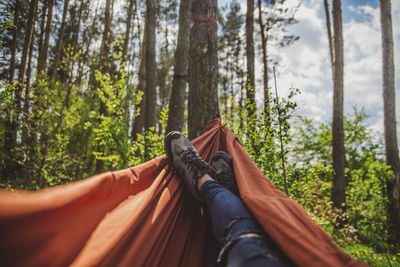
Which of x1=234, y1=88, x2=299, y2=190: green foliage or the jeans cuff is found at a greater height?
x1=234, y1=88, x2=299, y2=190: green foliage

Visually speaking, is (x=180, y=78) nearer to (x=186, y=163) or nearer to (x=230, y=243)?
(x=186, y=163)

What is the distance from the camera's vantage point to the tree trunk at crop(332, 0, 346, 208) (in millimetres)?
4910

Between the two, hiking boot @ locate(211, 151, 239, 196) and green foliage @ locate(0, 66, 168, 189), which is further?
green foliage @ locate(0, 66, 168, 189)

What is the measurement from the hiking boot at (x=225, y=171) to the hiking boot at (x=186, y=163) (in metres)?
0.08

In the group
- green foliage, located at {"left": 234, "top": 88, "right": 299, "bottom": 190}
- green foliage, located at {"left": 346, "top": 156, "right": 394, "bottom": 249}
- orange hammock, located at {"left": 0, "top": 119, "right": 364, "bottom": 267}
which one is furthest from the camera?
green foliage, located at {"left": 346, "top": 156, "right": 394, "bottom": 249}

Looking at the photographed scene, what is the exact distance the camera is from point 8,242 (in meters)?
0.54

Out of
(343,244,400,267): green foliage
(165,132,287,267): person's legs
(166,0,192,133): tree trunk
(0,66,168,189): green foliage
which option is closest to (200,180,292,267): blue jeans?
(165,132,287,267): person's legs

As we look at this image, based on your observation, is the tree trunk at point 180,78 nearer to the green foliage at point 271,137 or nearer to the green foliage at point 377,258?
the green foliage at point 271,137

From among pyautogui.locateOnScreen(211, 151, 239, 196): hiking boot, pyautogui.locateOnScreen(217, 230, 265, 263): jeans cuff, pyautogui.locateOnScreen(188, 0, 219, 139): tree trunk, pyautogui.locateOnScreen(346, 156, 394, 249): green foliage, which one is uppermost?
pyautogui.locateOnScreen(188, 0, 219, 139): tree trunk

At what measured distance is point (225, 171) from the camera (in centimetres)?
134

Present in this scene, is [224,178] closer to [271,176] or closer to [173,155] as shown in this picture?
[173,155]

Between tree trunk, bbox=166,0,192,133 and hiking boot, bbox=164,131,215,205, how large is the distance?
76.9 inches

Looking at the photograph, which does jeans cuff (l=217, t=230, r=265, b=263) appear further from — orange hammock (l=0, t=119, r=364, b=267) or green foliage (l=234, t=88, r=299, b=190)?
green foliage (l=234, t=88, r=299, b=190)

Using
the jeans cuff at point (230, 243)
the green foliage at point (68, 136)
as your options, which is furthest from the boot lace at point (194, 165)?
the green foliage at point (68, 136)
